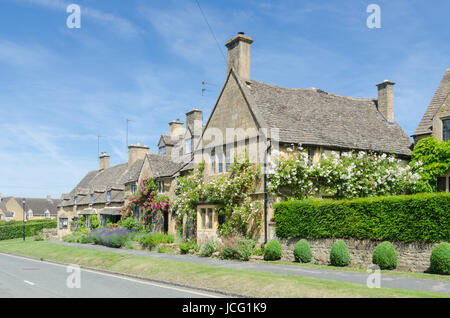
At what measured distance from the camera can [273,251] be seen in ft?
73.9

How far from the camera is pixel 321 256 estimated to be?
69.1 ft

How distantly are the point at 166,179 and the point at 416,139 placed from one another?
19.0m

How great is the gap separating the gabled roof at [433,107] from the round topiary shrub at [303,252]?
1191 centimetres

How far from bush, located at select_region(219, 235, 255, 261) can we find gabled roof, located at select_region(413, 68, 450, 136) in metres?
13.0

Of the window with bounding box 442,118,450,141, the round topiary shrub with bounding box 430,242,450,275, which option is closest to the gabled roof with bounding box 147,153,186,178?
the window with bounding box 442,118,450,141

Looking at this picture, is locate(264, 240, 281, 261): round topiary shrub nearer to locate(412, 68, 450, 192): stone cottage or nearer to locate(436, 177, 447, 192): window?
locate(436, 177, 447, 192): window

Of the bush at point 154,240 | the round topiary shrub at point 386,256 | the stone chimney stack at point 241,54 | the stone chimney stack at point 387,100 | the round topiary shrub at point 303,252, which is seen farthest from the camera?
the stone chimney stack at point 387,100

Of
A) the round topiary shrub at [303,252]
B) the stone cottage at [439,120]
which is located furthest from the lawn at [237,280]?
the stone cottage at [439,120]

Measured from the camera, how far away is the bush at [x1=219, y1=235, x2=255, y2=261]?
23.3 meters

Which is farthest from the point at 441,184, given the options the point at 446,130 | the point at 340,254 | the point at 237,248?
the point at 237,248

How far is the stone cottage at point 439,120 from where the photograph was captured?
26.1m

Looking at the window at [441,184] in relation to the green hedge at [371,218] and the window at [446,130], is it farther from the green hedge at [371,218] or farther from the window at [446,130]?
the green hedge at [371,218]
